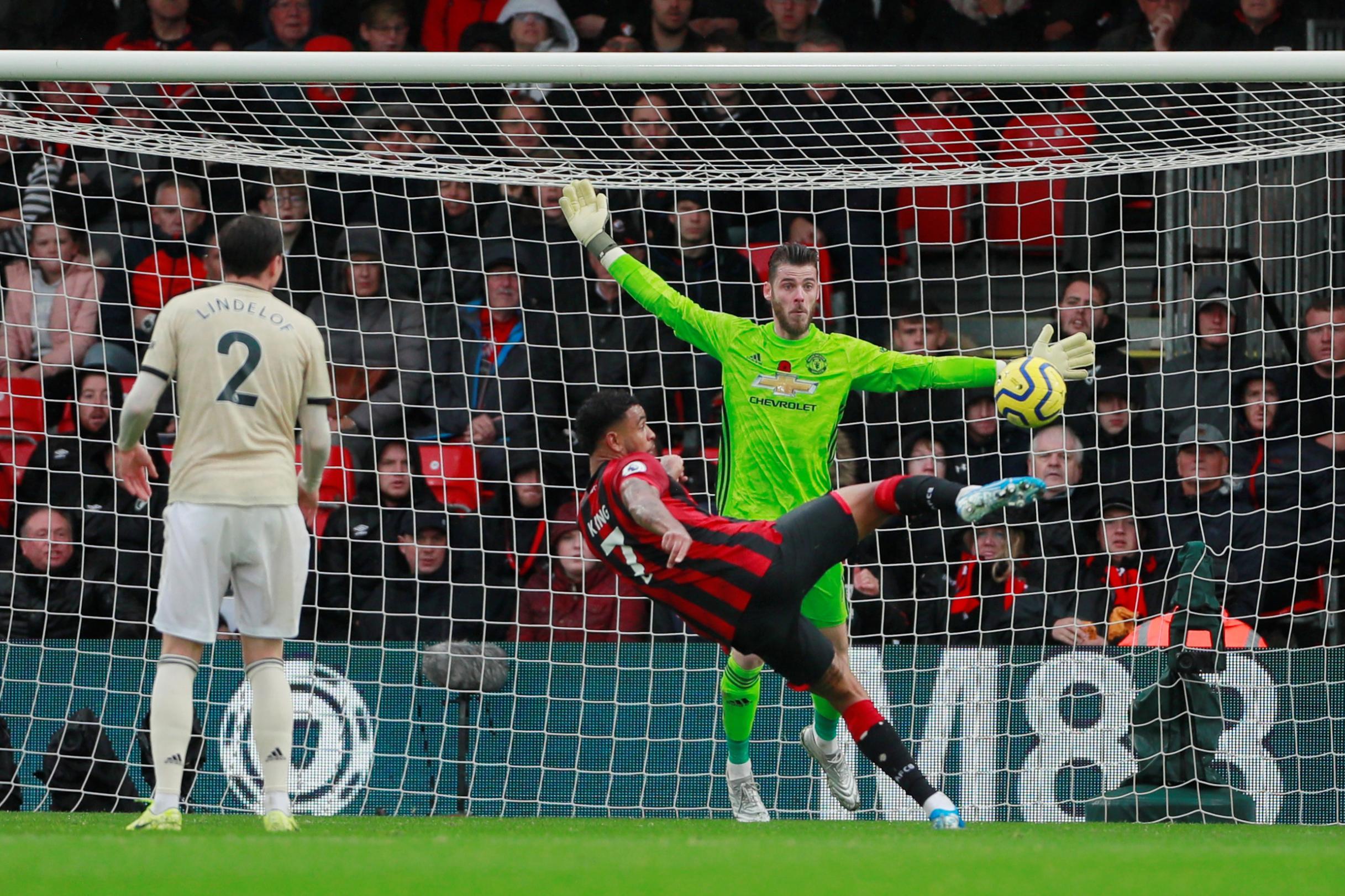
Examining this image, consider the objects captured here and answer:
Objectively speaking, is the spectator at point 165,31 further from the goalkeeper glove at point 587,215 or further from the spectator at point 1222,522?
the spectator at point 1222,522

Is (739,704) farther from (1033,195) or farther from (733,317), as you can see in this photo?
(1033,195)

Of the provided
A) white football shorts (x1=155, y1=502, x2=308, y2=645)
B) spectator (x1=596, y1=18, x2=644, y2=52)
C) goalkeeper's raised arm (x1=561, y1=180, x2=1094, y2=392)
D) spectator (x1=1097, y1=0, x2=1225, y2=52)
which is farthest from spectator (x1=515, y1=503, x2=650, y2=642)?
spectator (x1=1097, y1=0, x2=1225, y2=52)

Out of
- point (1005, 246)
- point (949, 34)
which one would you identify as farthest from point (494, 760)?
point (949, 34)

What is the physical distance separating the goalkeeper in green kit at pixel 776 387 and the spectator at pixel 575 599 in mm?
1770

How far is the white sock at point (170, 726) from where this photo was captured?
497 cm

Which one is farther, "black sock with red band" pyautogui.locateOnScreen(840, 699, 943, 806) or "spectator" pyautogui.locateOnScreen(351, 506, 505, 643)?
"spectator" pyautogui.locateOnScreen(351, 506, 505, 643)

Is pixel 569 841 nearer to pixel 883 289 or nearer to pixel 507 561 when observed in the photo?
pixel 507 561

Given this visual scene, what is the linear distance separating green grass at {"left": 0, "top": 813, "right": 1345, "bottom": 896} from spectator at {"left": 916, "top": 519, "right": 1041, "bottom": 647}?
122 inches

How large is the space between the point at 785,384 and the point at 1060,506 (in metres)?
2.69

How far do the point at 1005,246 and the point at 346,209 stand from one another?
388 centimetres

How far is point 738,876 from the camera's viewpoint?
12.0 feet

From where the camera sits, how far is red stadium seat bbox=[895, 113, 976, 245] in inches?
368

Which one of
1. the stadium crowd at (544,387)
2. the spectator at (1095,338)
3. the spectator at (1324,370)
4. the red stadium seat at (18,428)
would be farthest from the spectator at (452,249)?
the spectator at (1324,370)

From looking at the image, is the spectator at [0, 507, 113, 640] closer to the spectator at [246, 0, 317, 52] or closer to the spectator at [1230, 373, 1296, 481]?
the spectator at [246, 0, 317, 52]
